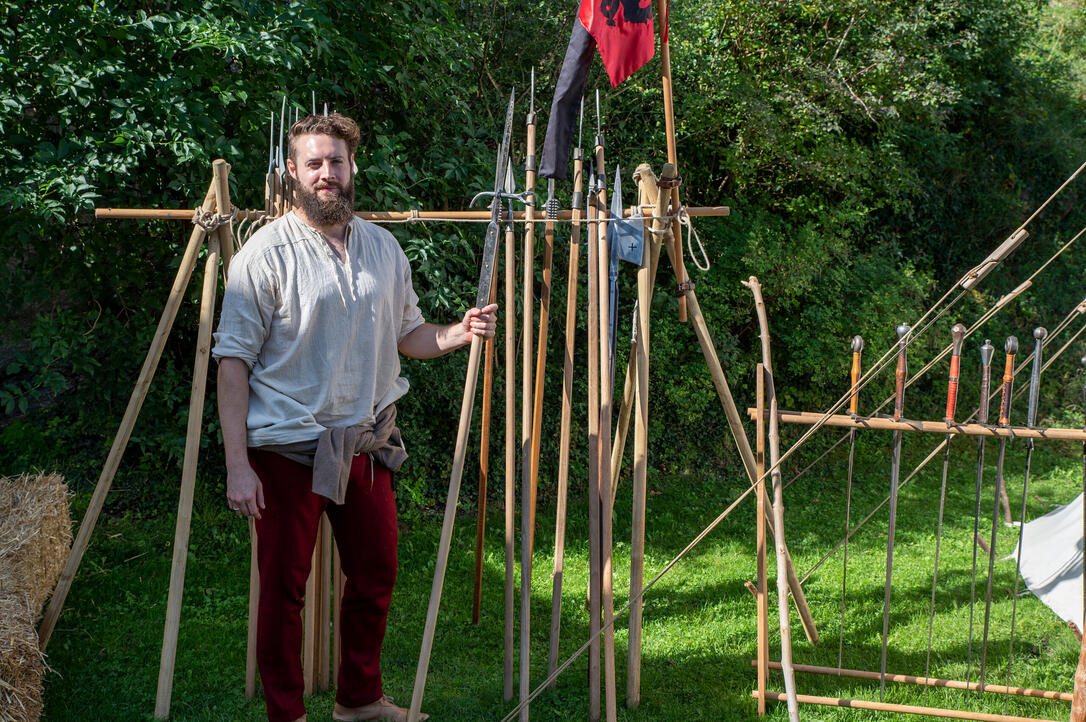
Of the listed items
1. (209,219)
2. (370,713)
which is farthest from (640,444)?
(209,219)

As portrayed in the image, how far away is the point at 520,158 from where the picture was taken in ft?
19.2

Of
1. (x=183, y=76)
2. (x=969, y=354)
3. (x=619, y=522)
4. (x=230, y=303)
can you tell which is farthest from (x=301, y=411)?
(x=969, y=354)

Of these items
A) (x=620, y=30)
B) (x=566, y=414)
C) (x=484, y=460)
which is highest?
(x=620, y=30)

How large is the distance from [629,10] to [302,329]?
1407 millimetres

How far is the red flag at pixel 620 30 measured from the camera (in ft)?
9.09

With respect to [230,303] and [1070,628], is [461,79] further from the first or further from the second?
[1070,628]

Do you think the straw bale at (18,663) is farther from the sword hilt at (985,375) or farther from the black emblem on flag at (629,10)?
the sword hilt at (985,375)

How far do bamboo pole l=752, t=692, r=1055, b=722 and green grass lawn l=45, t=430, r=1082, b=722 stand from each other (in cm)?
6

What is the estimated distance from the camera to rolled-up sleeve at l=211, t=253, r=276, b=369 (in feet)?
8.15

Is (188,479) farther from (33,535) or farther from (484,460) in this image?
(484,460)

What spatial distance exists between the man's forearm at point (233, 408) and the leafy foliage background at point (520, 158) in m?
1.61

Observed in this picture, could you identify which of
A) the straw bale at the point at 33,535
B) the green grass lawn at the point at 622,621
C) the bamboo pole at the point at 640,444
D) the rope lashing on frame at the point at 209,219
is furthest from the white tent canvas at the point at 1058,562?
the straw bale at the point at 33,535

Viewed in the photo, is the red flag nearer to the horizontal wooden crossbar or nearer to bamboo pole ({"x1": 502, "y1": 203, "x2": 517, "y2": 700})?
bamboo pole ({"x1": 502, "y1": 203, "x2": 517, "y2": 700})

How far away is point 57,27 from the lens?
3746 mm
